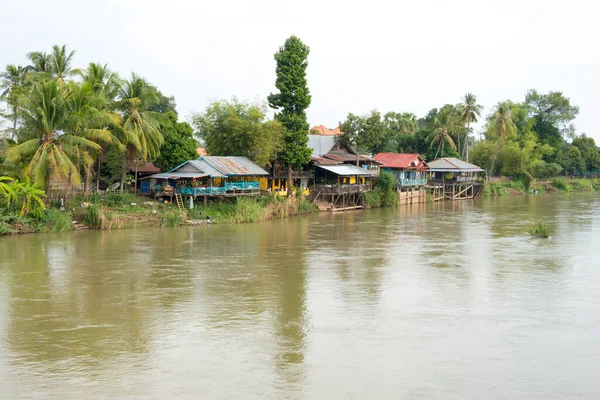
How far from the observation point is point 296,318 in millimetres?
15297

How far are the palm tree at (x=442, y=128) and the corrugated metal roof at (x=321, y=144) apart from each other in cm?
1498

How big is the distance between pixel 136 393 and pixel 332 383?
11.3ft

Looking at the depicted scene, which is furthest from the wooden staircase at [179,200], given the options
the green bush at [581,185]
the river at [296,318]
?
the green bush at [581,185]

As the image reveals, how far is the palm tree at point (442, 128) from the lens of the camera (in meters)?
59.3

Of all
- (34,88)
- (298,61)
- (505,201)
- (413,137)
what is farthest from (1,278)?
(413,137)

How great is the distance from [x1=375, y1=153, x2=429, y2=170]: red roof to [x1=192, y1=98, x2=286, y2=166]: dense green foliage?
13724 mm

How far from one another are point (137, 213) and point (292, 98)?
13.7 meters

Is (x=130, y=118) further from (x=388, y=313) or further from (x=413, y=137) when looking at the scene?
(x=413, y=137)

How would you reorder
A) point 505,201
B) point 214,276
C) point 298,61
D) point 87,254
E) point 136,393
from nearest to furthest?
point 136,393 < point 214,276 < point 87,254 < point 298,61 < point 505,201

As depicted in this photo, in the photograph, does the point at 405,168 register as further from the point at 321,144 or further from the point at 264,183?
the point at 264,183

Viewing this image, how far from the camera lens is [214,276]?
20031mm

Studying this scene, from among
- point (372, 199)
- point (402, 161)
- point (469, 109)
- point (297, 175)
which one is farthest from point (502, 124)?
point (297, 175)

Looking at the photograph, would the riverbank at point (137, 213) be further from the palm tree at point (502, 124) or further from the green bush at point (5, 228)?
the palm tree at point (502, 124)

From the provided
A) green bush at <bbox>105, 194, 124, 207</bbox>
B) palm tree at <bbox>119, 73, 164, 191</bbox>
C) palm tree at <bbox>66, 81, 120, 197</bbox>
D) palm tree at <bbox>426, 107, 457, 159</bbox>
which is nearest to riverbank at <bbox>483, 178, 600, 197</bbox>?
palm tree at <bbox>426, 107, 457, 159</bbox>
